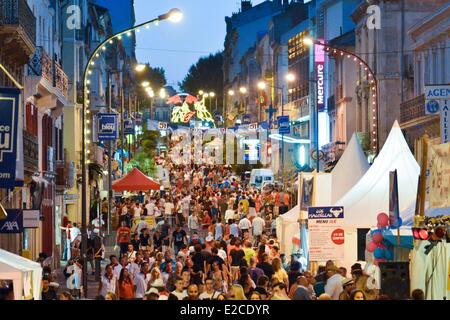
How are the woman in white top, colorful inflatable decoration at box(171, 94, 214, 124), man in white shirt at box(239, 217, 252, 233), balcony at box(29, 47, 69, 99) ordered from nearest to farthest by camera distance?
1. the woman in white top
2. balcony at box(29, 47, 69, 99)
3. man in white shirt at box(239, 217, 252, 233)
4. colorful inflatable decoration at box(171, 94, 214, 124)

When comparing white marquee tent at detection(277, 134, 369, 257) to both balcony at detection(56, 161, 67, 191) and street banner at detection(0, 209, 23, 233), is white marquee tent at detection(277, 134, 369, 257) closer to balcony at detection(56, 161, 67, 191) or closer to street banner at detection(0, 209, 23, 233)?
street banner at detection(0, 209, 23, 233)

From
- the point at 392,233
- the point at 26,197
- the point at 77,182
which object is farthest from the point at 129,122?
the point at 392,233

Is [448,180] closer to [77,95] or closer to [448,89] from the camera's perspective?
[448,89]

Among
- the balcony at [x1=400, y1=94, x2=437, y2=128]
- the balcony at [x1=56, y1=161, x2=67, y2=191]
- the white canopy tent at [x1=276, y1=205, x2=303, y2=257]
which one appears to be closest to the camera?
the white canopy tent at [x1=276, y1=205, x2=303, y2=257]

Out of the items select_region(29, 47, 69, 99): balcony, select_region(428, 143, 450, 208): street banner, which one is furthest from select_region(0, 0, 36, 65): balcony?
select_region(428, 143, 450, 208): street banner

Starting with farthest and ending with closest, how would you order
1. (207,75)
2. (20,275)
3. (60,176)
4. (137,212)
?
(207,75) < (137,212) < (60,176) < (20,275)

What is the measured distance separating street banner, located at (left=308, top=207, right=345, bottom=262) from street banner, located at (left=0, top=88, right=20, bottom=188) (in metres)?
6.65

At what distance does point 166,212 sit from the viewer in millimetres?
46938

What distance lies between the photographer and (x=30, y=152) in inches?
1167

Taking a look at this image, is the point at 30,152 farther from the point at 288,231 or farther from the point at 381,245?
the point at 381,245

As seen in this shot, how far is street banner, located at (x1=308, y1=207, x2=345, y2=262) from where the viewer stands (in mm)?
23125

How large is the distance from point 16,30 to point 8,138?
879cm

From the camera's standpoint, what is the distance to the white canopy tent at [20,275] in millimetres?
15727

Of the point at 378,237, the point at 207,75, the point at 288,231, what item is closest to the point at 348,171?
the point at 288,231
